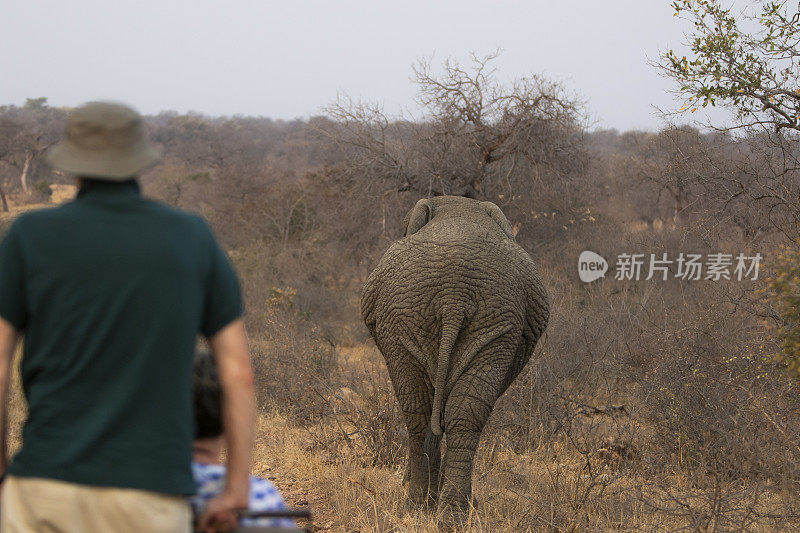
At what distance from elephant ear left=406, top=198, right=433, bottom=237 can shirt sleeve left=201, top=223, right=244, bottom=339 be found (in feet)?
9.59

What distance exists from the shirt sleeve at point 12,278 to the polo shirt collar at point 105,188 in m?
0.18

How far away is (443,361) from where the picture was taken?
13.6 feet

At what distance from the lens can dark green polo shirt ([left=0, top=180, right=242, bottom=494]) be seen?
1800 mm

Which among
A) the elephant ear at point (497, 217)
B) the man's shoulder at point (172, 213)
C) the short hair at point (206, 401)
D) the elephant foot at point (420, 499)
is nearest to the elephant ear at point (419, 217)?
the elephant ear at point (497, 217)

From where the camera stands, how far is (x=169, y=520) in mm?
1818

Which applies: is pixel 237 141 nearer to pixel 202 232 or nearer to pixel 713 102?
pixel 713 102

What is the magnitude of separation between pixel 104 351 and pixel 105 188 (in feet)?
1.32

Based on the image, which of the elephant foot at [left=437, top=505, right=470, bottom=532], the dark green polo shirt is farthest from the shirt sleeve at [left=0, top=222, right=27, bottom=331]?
the elephant foot at [left=437, top=505, right=470, bottom=532]

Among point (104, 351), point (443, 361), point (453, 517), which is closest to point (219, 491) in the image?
point (104, 351)

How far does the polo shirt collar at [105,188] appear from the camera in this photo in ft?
6.21

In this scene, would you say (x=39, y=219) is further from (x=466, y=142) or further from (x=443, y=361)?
(x=466, y=142)

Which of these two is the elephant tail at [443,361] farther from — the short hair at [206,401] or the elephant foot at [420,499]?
the short hair at [206,401]

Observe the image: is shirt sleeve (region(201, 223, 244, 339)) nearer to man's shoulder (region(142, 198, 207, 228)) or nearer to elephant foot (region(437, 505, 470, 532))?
man's shoulder (region(142, 198, 207, 228))

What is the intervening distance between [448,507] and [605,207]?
16.8m
